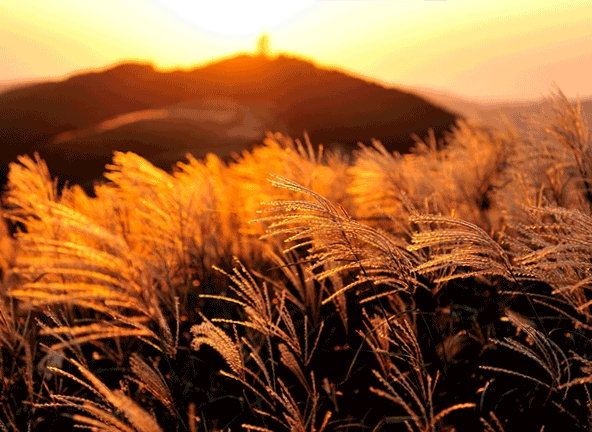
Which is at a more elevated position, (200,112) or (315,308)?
(200,112)

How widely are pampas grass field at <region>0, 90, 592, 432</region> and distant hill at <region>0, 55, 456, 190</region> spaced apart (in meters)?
9.12

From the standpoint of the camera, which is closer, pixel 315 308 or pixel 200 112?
pixel 315 308

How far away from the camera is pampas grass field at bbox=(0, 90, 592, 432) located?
1.34 meters

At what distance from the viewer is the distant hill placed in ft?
40.7

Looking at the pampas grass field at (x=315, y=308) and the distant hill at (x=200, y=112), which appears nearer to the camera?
the pampas grass field at (x=315, y=308)

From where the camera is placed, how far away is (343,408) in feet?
5.82

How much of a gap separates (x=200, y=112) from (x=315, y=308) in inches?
524

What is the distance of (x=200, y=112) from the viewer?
14.8 metres

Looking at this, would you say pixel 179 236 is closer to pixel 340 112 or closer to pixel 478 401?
pixel 478 401

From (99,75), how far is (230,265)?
2733 cm

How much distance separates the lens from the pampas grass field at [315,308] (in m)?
1.34

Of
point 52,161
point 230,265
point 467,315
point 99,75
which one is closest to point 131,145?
point 52,161

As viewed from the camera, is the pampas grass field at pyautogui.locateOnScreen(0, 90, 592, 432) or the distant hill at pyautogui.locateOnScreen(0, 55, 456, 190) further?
the distant hill at pyautogui.locateOnScreen(0, 55, 456, 190)

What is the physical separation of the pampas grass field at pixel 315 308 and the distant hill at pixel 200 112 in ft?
29.9
